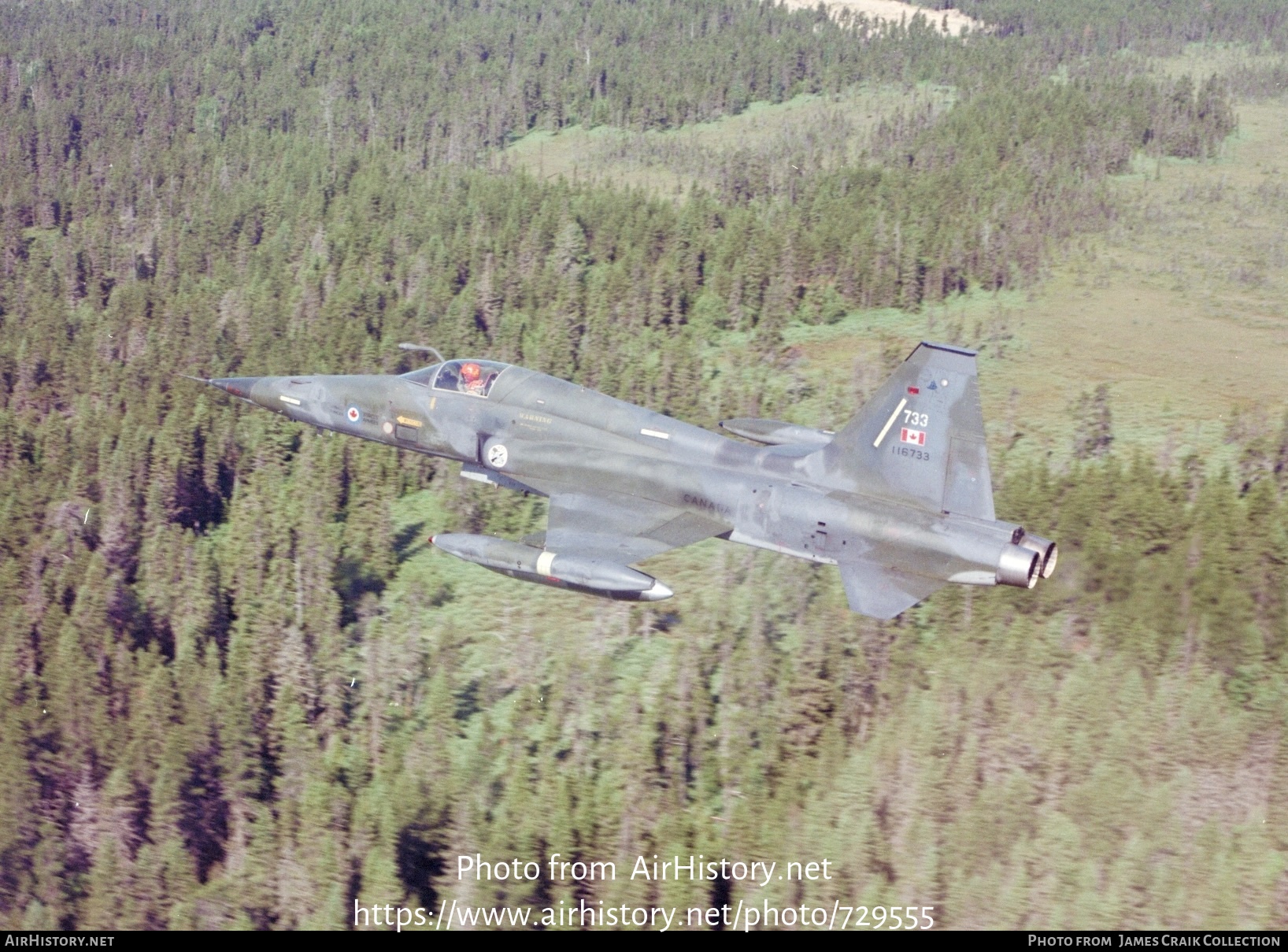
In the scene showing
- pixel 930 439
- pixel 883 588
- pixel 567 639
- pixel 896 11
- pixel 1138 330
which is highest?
pixel 896 11

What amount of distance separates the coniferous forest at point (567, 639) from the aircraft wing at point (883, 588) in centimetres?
372

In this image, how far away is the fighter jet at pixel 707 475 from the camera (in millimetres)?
24875

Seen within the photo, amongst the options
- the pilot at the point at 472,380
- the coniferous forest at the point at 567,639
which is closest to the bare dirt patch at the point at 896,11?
the coniferous forest at the point at 567,639

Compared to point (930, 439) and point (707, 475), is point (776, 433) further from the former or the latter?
point (930, 439)

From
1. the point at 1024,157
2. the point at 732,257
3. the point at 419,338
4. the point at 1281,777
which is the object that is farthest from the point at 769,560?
the point at 1024,157

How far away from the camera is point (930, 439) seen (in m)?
25.2

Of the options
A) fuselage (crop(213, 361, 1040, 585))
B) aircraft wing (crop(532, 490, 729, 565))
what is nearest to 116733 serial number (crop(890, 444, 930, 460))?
fuselage (crop(213, 361, 1040, 585))

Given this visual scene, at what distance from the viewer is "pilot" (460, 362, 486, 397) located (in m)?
30.0

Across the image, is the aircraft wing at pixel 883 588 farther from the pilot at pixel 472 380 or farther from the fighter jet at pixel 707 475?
the pilot at pixel 472 380

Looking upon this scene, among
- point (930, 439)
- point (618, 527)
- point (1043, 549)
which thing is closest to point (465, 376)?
point (618, 527)

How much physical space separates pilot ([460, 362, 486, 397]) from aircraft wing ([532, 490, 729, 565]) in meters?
3.22

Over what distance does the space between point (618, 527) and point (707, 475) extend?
2109 millimetres

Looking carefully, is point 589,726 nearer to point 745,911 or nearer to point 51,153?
point 745,911

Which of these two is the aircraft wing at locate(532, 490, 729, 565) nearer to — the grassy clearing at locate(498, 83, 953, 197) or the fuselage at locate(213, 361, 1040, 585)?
the fuselage at locate(213, 361, 1040, 585)
